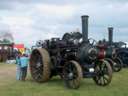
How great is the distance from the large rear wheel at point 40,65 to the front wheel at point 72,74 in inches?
49.3

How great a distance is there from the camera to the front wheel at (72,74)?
1425 cm

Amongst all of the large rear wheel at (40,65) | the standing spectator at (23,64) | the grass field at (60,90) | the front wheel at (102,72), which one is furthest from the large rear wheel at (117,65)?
the front wheel at (102,72)

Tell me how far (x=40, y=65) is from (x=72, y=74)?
8.13ft

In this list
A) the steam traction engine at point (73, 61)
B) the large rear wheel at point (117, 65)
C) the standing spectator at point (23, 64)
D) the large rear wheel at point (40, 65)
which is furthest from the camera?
the large rear wheel at point (117, 65)

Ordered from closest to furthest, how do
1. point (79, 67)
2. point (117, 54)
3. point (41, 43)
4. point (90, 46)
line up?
point (79, 67) → point (90, 46) → point (41, 43) → point (117, 54)

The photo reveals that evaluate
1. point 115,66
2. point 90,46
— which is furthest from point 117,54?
point 90,46

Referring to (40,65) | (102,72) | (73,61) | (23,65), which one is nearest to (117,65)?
(23,65)

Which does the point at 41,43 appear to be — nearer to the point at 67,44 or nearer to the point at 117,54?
the point at 67,44

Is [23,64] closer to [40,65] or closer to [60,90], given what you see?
[40,65]

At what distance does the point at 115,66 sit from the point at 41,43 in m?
7.19

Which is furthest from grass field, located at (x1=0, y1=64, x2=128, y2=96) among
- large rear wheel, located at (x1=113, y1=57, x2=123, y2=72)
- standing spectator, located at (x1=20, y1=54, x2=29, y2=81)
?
large rear wheel, located at (x1=113, y1=57, x2=123, y2=72)

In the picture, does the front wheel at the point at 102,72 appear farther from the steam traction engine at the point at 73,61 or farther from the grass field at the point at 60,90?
the grass field at the point at 60,90

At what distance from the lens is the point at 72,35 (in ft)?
53.9

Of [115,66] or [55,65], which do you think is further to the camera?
[115,66]
